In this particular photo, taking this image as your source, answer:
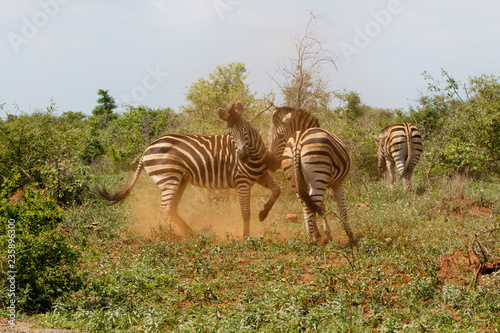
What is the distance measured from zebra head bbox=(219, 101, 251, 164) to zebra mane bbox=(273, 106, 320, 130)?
0.74 m

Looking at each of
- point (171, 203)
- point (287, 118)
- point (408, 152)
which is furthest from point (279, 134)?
point (408, 152)

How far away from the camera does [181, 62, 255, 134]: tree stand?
13.5 m

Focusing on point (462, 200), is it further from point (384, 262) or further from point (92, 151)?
point (92, 151)

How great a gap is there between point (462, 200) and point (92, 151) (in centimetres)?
1299

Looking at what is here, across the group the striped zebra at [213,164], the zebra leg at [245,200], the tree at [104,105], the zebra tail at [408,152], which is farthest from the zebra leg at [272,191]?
the tree at [104,105]

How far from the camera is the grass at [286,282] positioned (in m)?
4.61

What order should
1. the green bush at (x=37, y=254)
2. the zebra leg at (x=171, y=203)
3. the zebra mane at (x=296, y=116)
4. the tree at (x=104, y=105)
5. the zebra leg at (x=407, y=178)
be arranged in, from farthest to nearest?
the tree at (x=104, y=105) < the zebra leg at (x=407, y=178) < the zebra mane at (x=296, y=116) < the zebra leg at (x=171, y=203) < the green bush at (x=37, y=254)

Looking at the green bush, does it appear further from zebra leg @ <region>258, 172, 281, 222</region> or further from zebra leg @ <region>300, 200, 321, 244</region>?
zebra leg @ <region>258, 172, 281, 222</region>

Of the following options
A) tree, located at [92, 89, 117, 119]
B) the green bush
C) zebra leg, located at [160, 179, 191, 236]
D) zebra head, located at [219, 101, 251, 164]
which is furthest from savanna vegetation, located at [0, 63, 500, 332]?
tree, located at [92, 89, 117, 119]

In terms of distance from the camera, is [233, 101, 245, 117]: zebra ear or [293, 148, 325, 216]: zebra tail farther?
[233, 101, 245, 117]: zebra ear

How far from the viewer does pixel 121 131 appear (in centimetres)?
2202

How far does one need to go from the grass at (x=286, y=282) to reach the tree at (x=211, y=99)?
463 cm

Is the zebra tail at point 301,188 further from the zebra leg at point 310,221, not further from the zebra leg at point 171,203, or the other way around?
the zebra leg at point 171,203

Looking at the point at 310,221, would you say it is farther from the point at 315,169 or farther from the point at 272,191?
the point at 272,191
